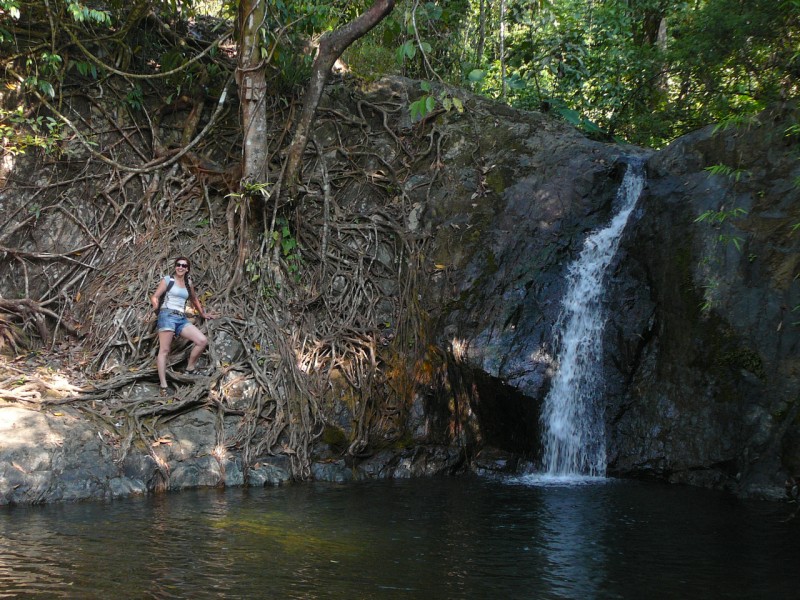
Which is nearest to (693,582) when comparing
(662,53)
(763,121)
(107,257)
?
(763,121)

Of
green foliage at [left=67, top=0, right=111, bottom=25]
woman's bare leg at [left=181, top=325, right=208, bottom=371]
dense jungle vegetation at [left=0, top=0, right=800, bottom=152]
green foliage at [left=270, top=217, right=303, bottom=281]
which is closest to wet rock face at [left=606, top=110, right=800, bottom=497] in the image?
dense jungle vegetation at [left=0, top=0, right=800, bottom=152]

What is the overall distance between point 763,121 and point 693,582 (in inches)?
213

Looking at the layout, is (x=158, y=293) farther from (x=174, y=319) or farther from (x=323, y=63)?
(x=323, y=63)

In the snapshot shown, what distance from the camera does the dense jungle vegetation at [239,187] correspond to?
27.4ft

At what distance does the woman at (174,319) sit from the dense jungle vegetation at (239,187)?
0.78ft

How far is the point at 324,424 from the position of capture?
27.4 ft

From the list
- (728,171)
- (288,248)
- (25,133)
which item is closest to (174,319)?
(288,248)

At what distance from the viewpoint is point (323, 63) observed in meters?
9.28

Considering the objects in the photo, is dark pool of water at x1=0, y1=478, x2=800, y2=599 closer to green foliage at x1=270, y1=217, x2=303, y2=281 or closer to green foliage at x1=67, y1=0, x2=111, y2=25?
green foliage at x1=270, y1=217, x2=303, y2=281

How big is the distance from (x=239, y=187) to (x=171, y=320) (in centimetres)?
223

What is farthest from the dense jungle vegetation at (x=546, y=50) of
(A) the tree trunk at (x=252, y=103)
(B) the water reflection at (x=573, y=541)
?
(B) the water reflection at (x=573, y=541)

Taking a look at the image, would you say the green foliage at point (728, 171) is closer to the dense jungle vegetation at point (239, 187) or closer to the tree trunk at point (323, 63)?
the dense jungle vegetation at point (239, 187)

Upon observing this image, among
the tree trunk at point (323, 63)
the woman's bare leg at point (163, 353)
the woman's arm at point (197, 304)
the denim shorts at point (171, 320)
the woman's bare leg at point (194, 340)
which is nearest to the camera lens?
the woman's bare leg at point (163, 353)

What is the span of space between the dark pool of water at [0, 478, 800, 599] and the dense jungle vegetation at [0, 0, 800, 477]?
1620mm
